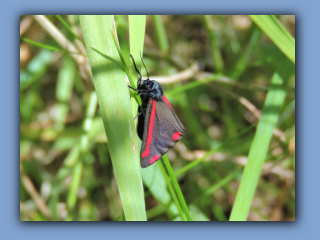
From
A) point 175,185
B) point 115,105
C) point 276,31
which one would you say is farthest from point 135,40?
point 276,31

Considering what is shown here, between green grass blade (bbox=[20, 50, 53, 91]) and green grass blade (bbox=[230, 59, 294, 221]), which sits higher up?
green grass blade (bbox=[20, 50, 53, 91])

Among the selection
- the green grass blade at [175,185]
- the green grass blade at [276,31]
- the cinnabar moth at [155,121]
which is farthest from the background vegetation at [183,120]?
the cinnabar moth at [155,121]

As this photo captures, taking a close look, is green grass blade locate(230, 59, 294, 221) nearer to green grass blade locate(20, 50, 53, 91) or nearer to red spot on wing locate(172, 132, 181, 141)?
red spot on wing locate(172, 132, 181, 141)

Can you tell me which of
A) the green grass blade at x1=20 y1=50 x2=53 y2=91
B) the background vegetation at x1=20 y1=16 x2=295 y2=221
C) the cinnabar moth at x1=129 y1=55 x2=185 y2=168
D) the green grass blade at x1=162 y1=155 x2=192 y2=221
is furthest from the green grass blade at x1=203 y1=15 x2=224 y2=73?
the green grass blade at x1=162 y1=155 x2=192 y2=221

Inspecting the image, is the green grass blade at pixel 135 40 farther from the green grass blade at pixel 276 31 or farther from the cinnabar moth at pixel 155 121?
the green grass blade at pixel 276 31
